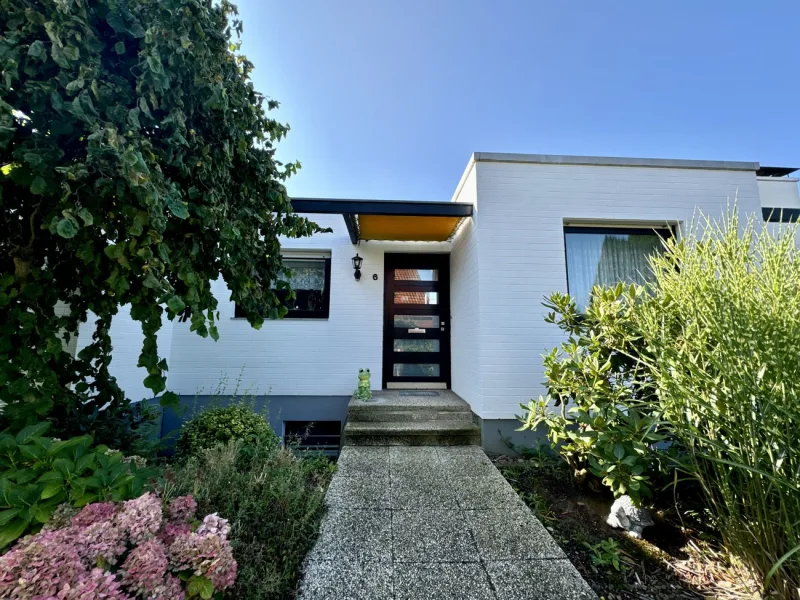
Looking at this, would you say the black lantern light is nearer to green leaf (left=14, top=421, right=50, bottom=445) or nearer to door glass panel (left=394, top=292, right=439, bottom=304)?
door glass panel (left=394, top=292, right=439, bottom=304)

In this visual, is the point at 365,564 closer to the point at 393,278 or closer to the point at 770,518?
the point at 770,518

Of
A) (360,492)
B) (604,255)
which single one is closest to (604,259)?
(604,255)

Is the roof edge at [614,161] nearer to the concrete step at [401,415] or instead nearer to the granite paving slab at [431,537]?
the concrete step at [401,415]

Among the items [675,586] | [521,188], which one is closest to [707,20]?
[521,188]

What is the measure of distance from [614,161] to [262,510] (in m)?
5.26

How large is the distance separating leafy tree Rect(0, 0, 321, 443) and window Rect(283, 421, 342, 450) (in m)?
2.99

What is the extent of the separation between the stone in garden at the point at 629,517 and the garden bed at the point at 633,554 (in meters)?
0.05

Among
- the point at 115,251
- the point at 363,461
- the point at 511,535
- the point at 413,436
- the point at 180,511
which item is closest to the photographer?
the point at 180,511

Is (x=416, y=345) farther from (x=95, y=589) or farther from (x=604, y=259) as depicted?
(x=95, y=589)

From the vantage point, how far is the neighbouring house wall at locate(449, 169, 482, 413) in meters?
4.03

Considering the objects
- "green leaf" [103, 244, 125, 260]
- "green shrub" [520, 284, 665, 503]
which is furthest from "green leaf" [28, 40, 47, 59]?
"green shrub" [520, 284, 665, 503]

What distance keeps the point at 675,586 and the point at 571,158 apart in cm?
422

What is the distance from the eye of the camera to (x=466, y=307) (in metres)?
4.49

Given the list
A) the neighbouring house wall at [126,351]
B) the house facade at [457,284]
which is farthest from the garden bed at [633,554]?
the neighbouring house wall at [126,351]
